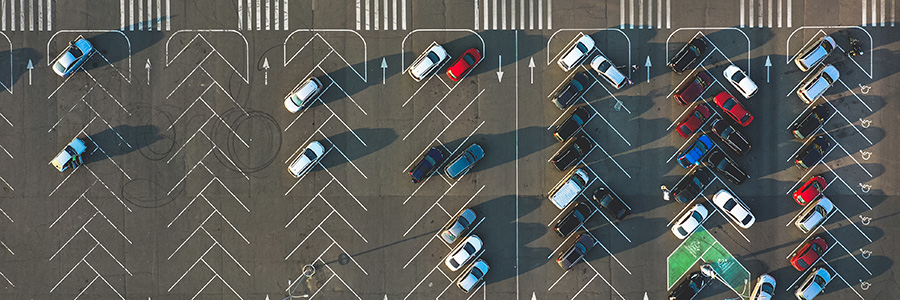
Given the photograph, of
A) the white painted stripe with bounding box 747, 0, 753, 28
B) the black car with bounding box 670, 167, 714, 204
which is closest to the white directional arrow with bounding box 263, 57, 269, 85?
the black car with bounding box 670, 167, 714, 204

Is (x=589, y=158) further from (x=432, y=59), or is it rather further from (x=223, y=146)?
(x=223, y=146)

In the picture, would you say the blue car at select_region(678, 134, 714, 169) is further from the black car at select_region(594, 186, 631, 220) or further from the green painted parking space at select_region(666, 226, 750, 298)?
the black car at select_region(594, 186, 631, 220)

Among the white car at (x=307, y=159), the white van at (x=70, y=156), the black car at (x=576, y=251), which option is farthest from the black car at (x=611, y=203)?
the white van at (x=70, y=156)

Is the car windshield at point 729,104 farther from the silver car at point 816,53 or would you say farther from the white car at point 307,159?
the white car at point 307,159

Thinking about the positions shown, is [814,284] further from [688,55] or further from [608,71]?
[608,71]

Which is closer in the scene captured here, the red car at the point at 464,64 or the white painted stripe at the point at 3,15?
the red car at the point at 464,64

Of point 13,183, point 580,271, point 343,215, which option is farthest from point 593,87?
point 13,183

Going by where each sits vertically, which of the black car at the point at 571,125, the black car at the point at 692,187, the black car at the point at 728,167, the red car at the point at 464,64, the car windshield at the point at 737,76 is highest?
the red car at the point at 464,64
